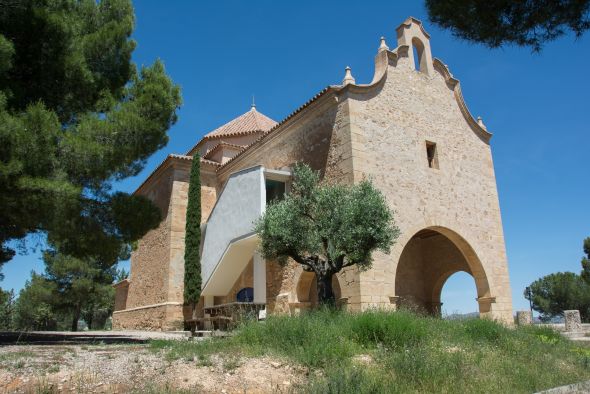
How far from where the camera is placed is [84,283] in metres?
30.4

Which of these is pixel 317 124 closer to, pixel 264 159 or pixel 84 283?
pixel 264 159

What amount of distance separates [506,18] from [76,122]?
28.5 feet

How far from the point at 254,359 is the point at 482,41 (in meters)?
5.94

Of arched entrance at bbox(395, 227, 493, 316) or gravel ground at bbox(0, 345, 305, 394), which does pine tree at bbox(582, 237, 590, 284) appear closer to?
arched entrance at bbox(395, 227, 493, 316)

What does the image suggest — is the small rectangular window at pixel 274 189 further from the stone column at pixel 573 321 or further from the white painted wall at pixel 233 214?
the stone column at pixel 573 321

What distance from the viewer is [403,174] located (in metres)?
13.8

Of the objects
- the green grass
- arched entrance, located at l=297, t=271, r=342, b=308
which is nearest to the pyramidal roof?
arched entrance, located at l=297, t=271, r=342, b=308

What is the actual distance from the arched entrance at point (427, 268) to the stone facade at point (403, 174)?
1.5 inches

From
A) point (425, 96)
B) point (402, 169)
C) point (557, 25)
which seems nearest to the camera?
point (557, 25)

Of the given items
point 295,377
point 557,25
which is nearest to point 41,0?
point 295,377

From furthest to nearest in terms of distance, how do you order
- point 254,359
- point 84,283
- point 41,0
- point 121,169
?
point 84,283 < point 121,169 < point 41,0 < point 254,359

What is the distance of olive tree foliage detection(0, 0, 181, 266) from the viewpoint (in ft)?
28.2

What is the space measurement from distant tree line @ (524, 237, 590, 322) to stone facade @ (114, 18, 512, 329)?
73.9 ft

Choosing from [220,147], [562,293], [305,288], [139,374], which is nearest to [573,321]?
[305,288]
